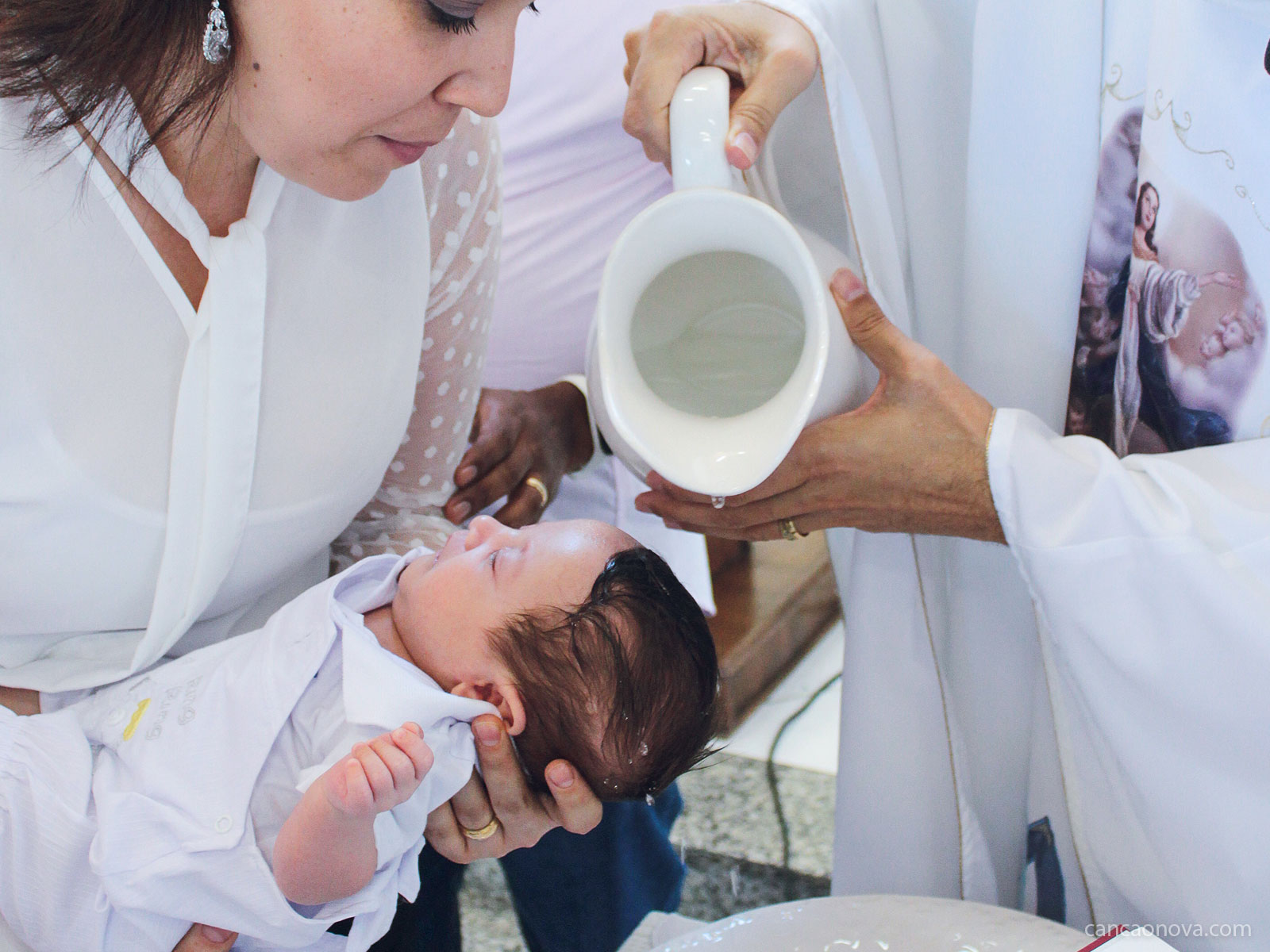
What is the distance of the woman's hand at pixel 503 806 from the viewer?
1080 mm

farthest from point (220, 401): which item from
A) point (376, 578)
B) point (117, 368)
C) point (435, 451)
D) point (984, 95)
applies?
point (984, 95)

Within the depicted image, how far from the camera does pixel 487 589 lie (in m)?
1.14

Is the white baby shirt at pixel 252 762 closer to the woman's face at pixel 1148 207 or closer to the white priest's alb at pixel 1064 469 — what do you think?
the white priest's alb at pixel 1064 469

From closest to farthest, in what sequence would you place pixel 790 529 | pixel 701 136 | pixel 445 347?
pixel 701 136
pixel 790 529
pixel 445 347

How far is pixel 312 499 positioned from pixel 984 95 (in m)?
0.82

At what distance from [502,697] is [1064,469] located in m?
0.57

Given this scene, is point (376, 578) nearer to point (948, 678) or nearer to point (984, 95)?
point (948, 678)

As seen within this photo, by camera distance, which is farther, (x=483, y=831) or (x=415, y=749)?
(x=483, y=831)

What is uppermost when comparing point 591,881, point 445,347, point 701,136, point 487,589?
point 701,136

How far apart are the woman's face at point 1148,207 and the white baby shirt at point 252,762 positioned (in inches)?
31.5

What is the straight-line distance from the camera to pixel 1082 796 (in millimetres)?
1228

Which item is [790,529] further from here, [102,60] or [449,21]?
[102,60]

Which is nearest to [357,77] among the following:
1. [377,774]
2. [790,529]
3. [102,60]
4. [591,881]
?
[102,60]

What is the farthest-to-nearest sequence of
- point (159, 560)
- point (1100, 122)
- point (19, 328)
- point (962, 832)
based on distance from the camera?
point (962, 832) < point (1100, 122) < point (159, 560) < point (19, 328)
